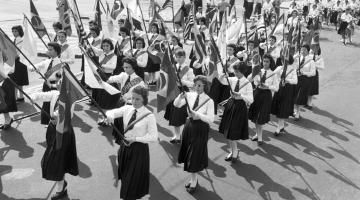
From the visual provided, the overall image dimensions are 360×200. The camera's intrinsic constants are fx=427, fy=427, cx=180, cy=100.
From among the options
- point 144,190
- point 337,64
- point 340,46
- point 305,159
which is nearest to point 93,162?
point 144,190

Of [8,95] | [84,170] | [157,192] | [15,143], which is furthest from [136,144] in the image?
[8,95]

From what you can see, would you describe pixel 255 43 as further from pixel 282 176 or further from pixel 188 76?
pixel 282 176

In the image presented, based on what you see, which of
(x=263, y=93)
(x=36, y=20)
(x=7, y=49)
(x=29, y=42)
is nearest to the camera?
(x=7, y=49)

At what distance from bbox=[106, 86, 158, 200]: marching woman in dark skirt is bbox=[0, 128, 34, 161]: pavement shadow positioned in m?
2.93

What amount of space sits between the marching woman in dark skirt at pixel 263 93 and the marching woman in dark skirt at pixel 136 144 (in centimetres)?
356

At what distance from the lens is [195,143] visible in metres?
6.82

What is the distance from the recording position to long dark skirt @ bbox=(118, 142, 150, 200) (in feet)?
19.7

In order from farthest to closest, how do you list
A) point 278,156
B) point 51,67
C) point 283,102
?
point 283,102
point 278,156
point 51,67

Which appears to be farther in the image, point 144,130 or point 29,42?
point 29,42

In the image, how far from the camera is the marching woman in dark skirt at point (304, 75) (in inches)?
412

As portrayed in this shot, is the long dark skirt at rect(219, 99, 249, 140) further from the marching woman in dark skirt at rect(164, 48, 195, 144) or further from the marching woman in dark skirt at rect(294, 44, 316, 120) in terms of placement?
the marching woman in dark skirt at rect(294, 44, 316, 120)

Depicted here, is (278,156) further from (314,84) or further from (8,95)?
(8,95)

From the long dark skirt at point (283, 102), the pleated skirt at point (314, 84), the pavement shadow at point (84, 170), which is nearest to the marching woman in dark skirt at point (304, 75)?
the pleated skirt at point (314, 84)

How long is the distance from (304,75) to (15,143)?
7.01m
